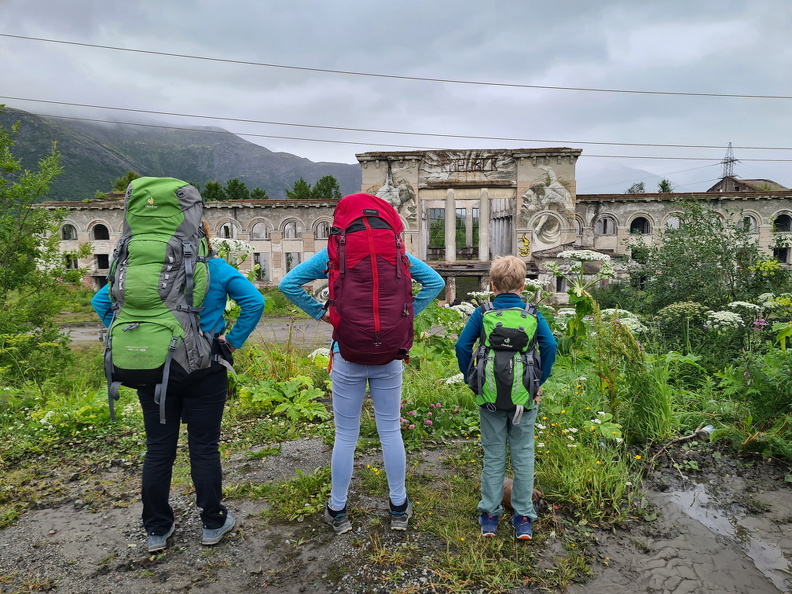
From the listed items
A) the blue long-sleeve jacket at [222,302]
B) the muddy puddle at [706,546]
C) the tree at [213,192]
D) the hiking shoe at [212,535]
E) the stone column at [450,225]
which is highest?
the tree at [213,192]

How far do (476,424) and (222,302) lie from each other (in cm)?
279

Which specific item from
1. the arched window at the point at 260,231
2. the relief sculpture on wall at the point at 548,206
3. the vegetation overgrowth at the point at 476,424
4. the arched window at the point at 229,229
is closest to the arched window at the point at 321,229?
the arched window at the point at 260,231

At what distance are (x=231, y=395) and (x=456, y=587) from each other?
3.78 meters

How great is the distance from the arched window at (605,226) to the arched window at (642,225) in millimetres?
1050

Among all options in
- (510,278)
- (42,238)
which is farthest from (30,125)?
(510,278)

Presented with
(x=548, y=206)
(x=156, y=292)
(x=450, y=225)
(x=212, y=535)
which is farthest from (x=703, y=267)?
(x=450, y=225)

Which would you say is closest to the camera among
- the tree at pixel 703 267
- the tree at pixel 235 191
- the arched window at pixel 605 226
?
the tree at pixel 703 267

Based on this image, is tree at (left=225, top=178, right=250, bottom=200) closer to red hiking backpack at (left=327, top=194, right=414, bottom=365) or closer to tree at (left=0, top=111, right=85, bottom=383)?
tree at (left=0, top=111, right=85, bottom=383)

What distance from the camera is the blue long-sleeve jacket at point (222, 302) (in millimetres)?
2557

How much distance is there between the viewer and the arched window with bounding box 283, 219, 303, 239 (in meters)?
27.7

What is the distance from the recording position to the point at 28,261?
8.10 metres

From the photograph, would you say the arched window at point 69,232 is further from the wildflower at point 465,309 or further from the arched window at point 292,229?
the wildflower at point 465,309

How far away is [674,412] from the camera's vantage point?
168 inches

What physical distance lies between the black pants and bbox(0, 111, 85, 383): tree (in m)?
6.73
